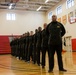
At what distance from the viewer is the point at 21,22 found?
28.6 metres

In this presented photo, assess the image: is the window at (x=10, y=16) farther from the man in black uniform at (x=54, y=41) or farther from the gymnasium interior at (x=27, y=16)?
the man in black uniform at (x=54, y=41)

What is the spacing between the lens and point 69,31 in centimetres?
2252

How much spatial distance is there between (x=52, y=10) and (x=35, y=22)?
11.7 ft

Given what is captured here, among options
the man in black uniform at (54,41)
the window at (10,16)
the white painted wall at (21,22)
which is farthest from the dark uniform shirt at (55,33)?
the window at (10,16)

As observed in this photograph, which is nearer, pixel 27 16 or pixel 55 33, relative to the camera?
pixel 55 33

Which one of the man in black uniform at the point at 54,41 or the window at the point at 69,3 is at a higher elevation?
the window at the point at 69,3

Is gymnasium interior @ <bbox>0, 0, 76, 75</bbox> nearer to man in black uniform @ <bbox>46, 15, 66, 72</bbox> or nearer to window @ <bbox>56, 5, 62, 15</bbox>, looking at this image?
window @ <bbox>56, 5, 62, 15</bbox>

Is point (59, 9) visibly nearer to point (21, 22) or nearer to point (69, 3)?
point (69, 3)

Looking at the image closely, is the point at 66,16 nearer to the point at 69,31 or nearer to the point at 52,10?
the point at 69,31

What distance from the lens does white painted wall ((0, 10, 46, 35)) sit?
90.9 ft

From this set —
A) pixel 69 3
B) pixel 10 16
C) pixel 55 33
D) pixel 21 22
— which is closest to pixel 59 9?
pixel 69 3

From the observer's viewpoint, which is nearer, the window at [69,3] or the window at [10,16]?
the window at [69,3]

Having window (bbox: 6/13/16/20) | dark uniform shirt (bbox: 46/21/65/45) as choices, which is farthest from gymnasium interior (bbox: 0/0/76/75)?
dark uniform shirt (bbox: 46/21/65/45)

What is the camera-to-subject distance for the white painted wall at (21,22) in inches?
1091
